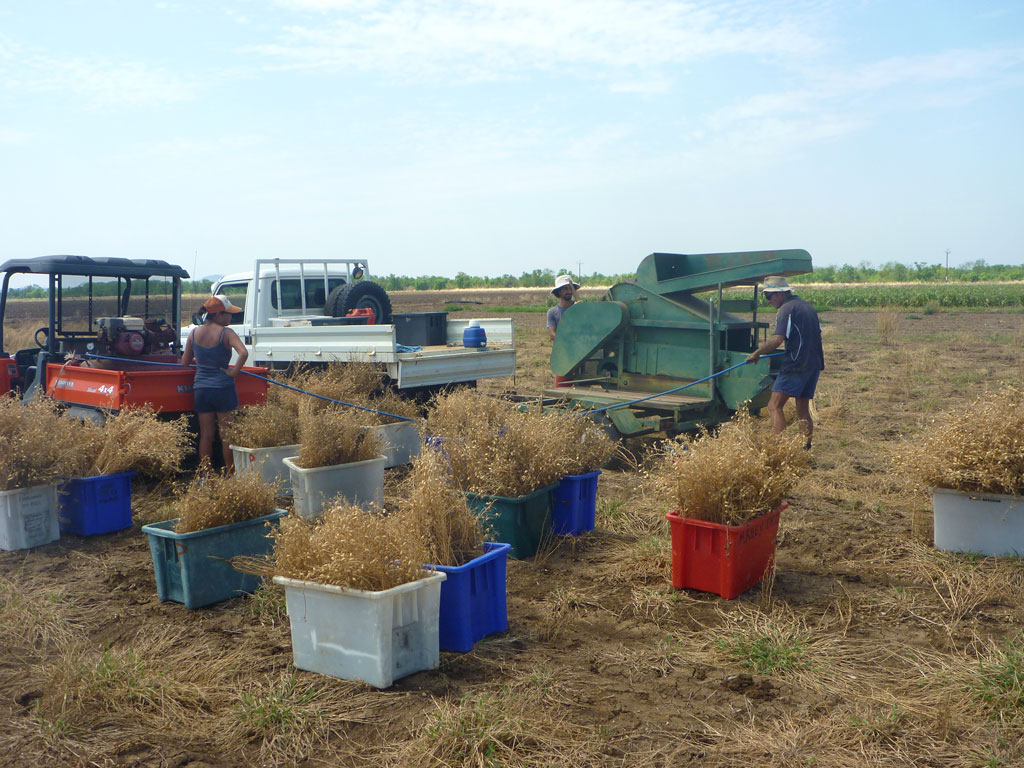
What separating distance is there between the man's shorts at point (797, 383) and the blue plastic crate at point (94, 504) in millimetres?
5897

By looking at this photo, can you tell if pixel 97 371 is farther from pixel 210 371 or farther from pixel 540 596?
pixel 540 596

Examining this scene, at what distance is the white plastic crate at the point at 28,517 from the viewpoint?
633 cm

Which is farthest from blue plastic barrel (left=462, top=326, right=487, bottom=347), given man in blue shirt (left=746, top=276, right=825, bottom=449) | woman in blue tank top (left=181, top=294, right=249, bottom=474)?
man in blue shirt (left=746, top=276, right=825, bottom=449)

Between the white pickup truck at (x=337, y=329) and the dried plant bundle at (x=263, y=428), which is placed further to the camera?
the white pickup truck at (x=337, y=329)

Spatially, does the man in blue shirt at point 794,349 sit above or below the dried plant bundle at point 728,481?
above

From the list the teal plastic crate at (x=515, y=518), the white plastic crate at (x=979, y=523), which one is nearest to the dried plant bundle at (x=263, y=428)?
the teal plastic crate at (x=515, y=518)

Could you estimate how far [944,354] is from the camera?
20.1 meters

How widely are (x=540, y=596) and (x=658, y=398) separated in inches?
176

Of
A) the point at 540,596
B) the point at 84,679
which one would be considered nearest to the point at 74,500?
the point at 84,679

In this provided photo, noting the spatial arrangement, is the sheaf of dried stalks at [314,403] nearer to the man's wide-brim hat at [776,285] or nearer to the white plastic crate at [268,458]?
the white plastic crate at [268,458]

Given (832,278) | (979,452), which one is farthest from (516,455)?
(832,278)

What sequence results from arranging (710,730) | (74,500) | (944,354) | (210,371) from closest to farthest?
(710,730)
(74,500)
(210,371)
(944,354)

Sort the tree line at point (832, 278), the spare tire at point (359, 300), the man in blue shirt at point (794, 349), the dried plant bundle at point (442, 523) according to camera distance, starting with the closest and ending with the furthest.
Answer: the dried plant bundle at point (442, 523), the man in blue shirt at point (794, 349), the spare tire at point (359, 300), the tree line at point (832, 278)

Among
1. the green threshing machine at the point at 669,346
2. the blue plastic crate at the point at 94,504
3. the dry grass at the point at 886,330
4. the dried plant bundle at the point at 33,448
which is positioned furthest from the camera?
the dry grass at the point at 886,330
